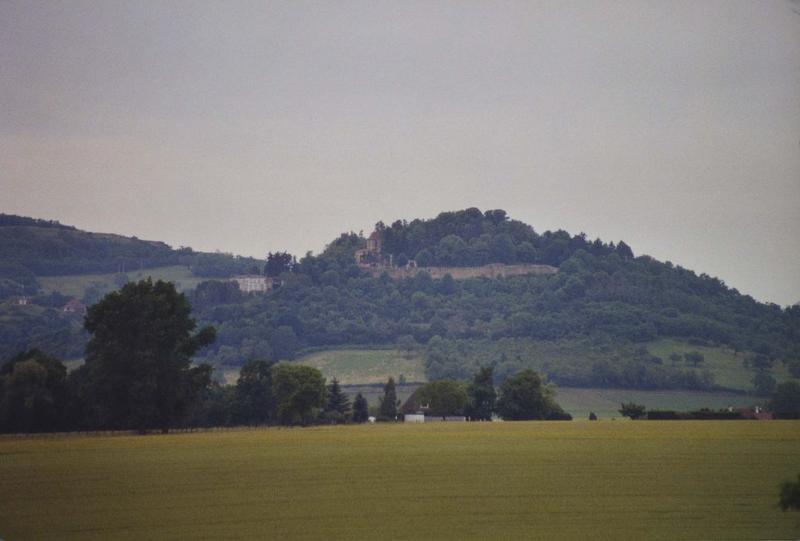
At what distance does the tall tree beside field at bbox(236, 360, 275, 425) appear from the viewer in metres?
94.0

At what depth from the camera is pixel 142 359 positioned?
70.9 metres

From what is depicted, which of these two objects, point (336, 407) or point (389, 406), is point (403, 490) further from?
point (389, 406)

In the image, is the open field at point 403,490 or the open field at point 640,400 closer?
the open field at point 403,490

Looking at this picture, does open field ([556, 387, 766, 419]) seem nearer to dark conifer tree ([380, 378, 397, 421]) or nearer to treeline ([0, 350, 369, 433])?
dark conifer tree ([380, 378, 397, 421])

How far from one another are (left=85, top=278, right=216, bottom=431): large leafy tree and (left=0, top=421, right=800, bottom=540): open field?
1392 cm

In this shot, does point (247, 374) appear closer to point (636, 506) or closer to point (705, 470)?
point (705, 470)

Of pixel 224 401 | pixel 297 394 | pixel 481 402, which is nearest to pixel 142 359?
pixel 297 394

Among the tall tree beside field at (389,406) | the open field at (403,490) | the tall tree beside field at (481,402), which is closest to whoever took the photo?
→ the open field at (403,490)

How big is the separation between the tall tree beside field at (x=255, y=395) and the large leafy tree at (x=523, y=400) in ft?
61.4

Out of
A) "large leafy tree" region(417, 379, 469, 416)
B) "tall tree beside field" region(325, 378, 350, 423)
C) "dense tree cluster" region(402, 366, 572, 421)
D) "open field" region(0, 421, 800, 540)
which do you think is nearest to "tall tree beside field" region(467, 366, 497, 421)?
"dense tree cluster" region(402, 366, 572, 421)

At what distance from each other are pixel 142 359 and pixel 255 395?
25.0m

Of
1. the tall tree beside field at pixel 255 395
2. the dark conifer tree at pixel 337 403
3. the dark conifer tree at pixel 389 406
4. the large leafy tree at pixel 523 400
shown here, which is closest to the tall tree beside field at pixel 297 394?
the tall tree beside field at pixel 255 395

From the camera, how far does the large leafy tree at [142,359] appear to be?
7000cm

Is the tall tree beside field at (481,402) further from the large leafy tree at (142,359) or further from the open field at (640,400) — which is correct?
the open field at (640,400)
